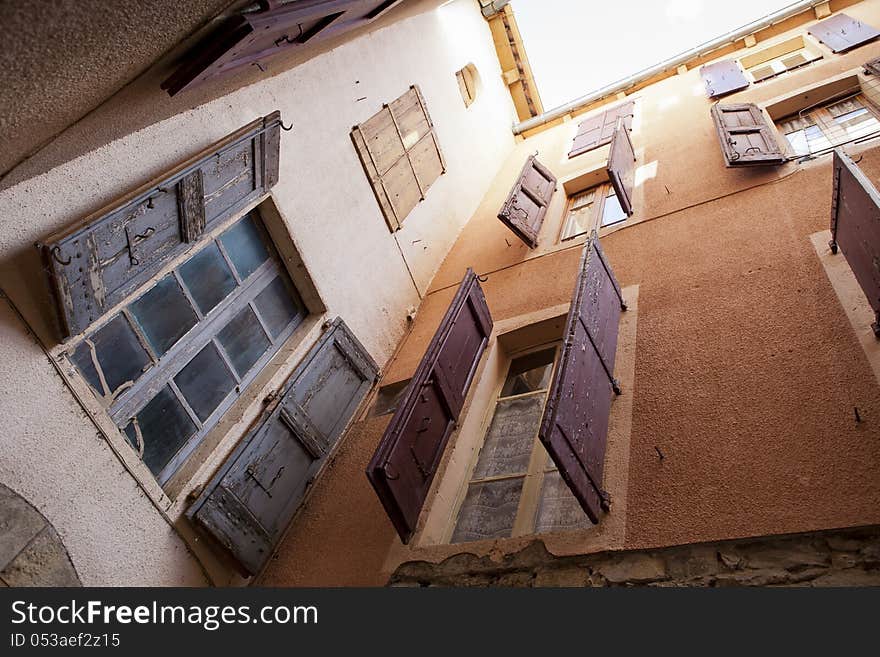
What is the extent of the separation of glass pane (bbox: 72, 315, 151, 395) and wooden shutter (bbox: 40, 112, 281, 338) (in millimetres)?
296

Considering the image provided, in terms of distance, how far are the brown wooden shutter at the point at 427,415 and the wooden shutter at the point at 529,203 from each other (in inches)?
64.9

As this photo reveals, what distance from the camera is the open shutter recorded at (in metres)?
3.13

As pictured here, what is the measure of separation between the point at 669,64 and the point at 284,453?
9546 millimetres

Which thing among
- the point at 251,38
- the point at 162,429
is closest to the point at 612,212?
the point at 251,38

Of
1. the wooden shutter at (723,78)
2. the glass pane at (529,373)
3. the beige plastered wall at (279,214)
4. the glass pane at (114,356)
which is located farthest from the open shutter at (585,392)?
the wooden shutter at (723,78)

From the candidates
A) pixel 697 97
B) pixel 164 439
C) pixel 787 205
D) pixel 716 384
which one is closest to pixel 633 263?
pixel 787 205

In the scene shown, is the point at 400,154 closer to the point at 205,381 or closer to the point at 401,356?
the point at 401,356

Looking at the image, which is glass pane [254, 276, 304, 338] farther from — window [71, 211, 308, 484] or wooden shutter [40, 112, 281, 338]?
wooden shutter [40, 112, 281, 338]

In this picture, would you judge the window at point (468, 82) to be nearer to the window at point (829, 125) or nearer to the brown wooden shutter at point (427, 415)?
the window at point (829, 125)

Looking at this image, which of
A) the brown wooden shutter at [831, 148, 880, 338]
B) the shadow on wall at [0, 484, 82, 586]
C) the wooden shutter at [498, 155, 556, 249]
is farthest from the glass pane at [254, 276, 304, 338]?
the brown wooden shutter at [831, 148, 880, 338]

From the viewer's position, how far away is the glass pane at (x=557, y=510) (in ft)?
11.7

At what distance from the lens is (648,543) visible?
305 centimetres

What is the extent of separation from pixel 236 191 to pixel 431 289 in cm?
302

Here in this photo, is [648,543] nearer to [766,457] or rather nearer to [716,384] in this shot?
[766,457]
